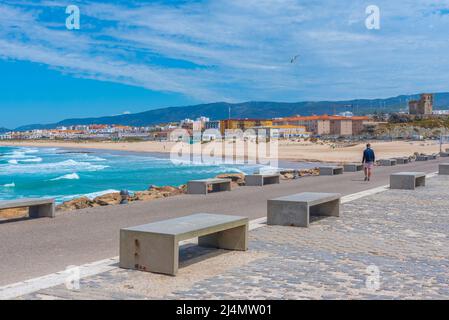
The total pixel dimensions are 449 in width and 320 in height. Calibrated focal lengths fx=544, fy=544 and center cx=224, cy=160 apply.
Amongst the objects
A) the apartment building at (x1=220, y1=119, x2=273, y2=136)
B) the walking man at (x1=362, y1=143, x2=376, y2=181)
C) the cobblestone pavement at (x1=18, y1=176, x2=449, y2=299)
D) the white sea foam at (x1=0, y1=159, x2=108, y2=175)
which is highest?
the apartment building at (x1=220, y1=119, x2=273, y2=136)

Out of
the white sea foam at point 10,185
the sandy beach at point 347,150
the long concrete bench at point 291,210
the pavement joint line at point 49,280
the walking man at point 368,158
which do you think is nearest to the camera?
the pavement joint line at point 49,280

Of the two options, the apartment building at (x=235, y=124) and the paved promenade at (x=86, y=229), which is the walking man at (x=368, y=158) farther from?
the apartment building at (x=235, y=124)

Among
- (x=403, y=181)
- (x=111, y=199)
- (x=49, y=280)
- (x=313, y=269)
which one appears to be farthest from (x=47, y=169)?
(x=313, y=269)

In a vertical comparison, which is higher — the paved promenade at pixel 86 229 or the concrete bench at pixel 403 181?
the concrete bench at pixel 403 181

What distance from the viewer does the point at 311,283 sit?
540cm

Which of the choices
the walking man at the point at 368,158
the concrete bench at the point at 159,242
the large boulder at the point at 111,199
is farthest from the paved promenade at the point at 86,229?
the walking man at the point at 368,158

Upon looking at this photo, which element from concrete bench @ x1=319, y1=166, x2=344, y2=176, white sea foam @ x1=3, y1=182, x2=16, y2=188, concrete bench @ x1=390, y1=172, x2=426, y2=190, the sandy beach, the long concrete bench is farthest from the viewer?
the sandy beach

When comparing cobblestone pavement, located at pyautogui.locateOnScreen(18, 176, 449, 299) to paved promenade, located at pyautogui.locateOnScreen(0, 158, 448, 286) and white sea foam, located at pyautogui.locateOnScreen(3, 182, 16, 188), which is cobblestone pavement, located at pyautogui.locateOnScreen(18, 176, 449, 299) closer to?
paved promenade, located at pyautogui.locateOnScreen(0, 158, 448, 286)

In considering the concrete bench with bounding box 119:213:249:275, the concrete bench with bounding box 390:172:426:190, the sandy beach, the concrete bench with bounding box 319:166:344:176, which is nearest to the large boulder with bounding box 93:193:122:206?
the concrete bench with bounding box 390:172:426:190

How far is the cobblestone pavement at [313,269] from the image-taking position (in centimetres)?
503

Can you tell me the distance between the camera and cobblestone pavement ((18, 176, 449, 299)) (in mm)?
5027

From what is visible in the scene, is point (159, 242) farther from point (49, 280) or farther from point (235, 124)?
point (235, 124)

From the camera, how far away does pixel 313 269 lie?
19.7 ft
